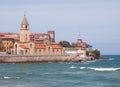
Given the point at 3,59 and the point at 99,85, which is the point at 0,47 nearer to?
the point at 3,59

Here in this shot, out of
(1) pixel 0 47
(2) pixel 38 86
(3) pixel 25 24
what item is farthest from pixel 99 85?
(1) pixel 0 47

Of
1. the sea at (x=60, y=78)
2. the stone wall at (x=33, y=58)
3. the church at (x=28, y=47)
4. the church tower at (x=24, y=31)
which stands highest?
the church tower at (x=24, y=31)

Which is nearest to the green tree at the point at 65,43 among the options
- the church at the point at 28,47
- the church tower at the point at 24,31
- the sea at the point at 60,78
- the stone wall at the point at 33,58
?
the church at the point at 28,47

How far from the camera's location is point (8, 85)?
49438mm

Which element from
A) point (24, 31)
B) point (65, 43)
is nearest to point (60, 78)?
point (24, 31)

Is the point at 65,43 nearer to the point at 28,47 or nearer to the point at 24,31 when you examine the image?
the point at 24,31

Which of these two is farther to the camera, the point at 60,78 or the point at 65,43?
the point at 65,43

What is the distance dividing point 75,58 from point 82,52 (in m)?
16.7

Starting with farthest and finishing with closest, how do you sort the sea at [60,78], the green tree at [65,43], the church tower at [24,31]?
1. the green tree at [65,43]
2. the church tower at [24,31]
3. the sea at [60,78]

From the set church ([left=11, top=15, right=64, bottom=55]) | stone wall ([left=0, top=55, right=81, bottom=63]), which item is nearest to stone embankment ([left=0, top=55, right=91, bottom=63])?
stone wall ([left=0, top=55, right=81, bottom=63])

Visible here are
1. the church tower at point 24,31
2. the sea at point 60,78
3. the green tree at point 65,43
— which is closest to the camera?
the sea at point 60,78

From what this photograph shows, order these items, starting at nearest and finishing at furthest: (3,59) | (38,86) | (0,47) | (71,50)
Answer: (38,86)
(3,59)
(0,47)
(71,50)

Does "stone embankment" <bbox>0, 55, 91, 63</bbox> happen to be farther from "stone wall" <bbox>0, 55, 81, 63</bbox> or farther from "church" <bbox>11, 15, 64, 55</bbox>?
"church" <bbox>11, 15, 64, 55</bbox>

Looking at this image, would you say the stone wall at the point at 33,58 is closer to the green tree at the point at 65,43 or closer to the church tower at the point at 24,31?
the church tower at the point at 24,31
